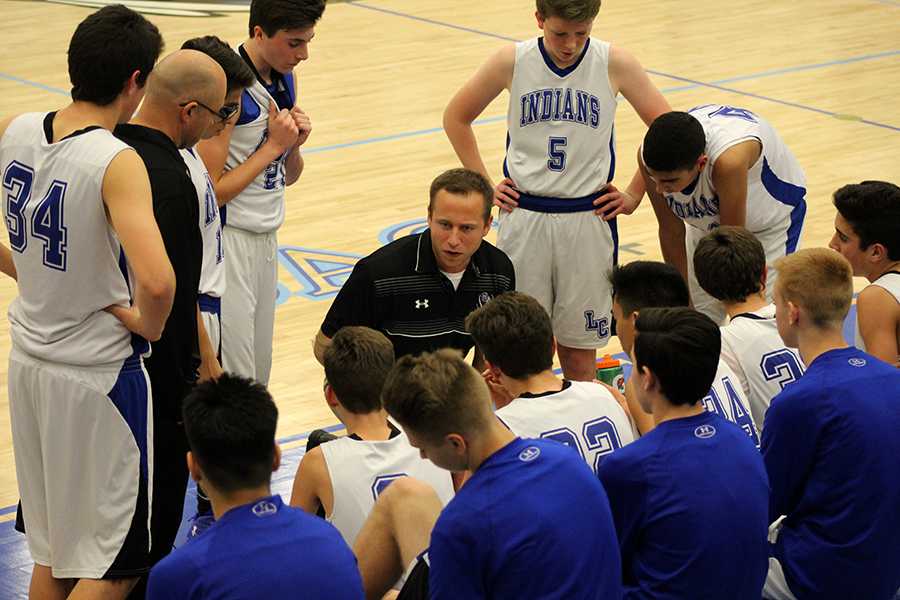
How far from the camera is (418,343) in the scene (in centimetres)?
536

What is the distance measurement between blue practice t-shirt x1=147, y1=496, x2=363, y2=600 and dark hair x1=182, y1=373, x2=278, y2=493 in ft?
0.26

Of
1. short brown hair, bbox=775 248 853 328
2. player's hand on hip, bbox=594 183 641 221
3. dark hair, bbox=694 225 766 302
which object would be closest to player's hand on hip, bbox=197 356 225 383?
dark hair, bbox=694 225 766 302

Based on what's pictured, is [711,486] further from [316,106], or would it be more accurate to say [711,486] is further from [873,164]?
[316,106]

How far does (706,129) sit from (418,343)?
5.54 ft

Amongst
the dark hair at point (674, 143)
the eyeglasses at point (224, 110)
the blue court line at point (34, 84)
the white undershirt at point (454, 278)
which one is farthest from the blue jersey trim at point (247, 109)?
the blue court line at point (34, 84)

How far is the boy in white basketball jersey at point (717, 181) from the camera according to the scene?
18.5 ft

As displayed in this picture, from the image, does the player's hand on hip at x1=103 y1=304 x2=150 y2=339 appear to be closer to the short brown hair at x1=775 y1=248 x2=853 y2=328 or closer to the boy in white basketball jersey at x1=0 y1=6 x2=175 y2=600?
the boy in white basketball jersey at x1=0 y1=6 x2=175 y2=600

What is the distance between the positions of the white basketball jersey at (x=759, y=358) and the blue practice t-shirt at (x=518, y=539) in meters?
1.63

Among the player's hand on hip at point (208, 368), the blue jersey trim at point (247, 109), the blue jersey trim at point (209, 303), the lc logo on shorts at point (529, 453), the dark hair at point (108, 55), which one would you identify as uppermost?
the dark hair at point (108, 55)

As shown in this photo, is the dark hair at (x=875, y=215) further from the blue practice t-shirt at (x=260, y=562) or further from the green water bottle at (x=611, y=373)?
the blue practice t-shirt at (x=260, y=562)

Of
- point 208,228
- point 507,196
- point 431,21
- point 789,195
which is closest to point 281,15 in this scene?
point 208,228

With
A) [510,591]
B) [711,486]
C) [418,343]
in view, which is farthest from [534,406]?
[418,343]

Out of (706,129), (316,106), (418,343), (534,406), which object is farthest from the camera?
(316,106)

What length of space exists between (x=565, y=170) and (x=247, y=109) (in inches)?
57.2
